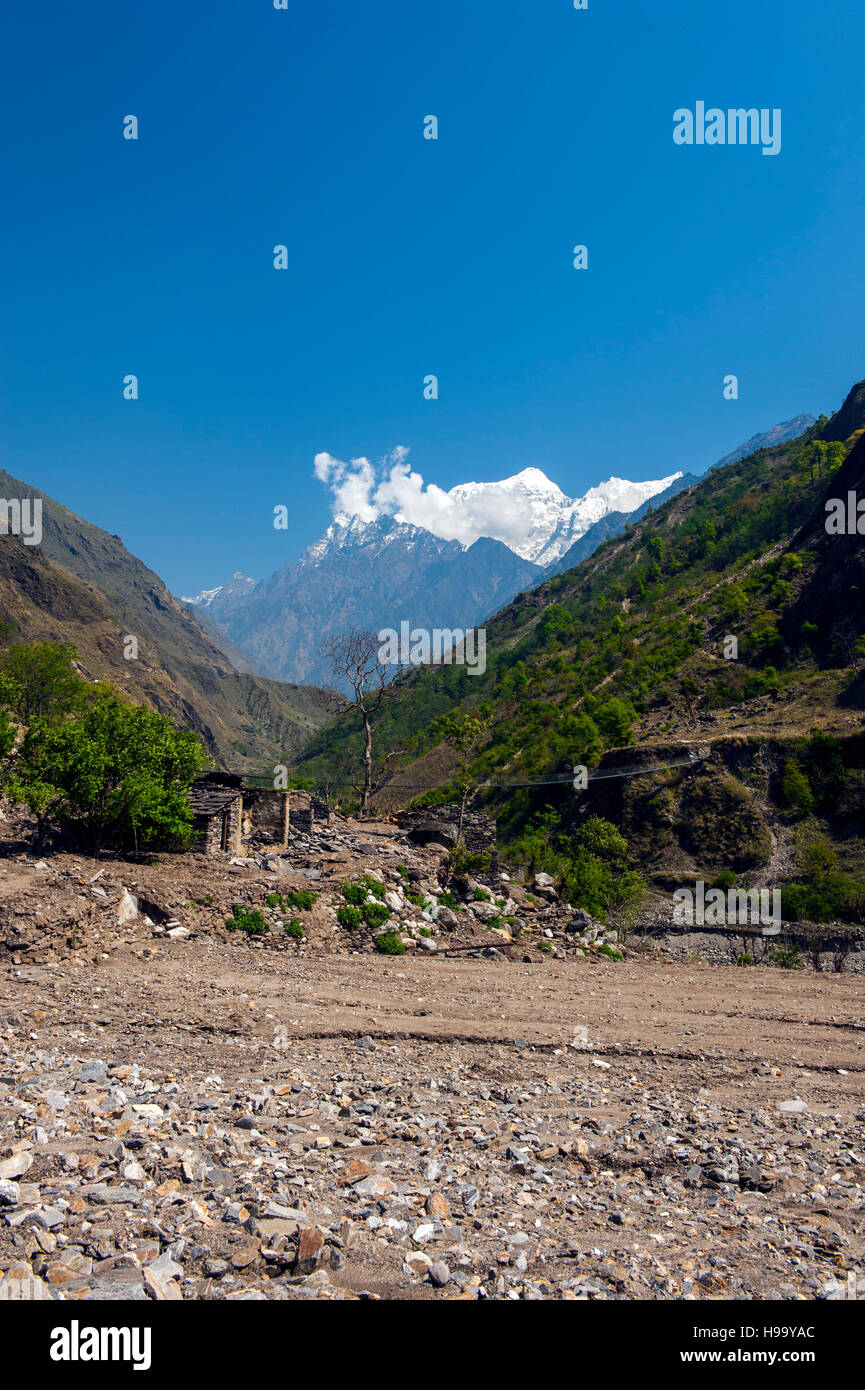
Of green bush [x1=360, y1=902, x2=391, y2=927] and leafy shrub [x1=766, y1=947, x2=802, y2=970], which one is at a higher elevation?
green bush [x1=360, y1=902, x2=391, y2=927]

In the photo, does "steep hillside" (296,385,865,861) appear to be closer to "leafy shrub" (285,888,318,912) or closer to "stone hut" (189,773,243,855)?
"stone hut" (189,773,243,855)

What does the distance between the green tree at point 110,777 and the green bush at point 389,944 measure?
7.43m

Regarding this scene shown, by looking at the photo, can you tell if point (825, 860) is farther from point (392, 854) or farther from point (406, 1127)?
point (406, 1127)

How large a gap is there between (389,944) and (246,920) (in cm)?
407

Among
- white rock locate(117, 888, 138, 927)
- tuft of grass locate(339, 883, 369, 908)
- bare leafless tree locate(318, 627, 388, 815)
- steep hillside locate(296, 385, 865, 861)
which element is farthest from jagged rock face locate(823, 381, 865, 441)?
white rock locate(117, 888, 138, 927)

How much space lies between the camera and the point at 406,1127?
860 cm

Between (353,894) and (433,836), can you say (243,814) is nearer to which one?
(433,836)

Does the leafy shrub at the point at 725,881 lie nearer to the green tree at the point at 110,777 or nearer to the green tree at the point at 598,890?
the green tree at the point at 598,890

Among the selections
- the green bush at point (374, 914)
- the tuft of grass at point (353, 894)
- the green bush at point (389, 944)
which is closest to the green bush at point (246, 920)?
the tuft of grass at point (353, 894)

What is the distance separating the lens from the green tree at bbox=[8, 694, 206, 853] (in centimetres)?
2042

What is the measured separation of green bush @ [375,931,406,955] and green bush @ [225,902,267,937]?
3.27 meters

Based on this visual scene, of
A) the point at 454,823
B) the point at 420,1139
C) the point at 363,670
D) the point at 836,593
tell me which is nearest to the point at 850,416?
the point at 836,593

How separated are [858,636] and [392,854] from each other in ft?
184

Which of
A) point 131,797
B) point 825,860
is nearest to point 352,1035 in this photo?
point 131,797
